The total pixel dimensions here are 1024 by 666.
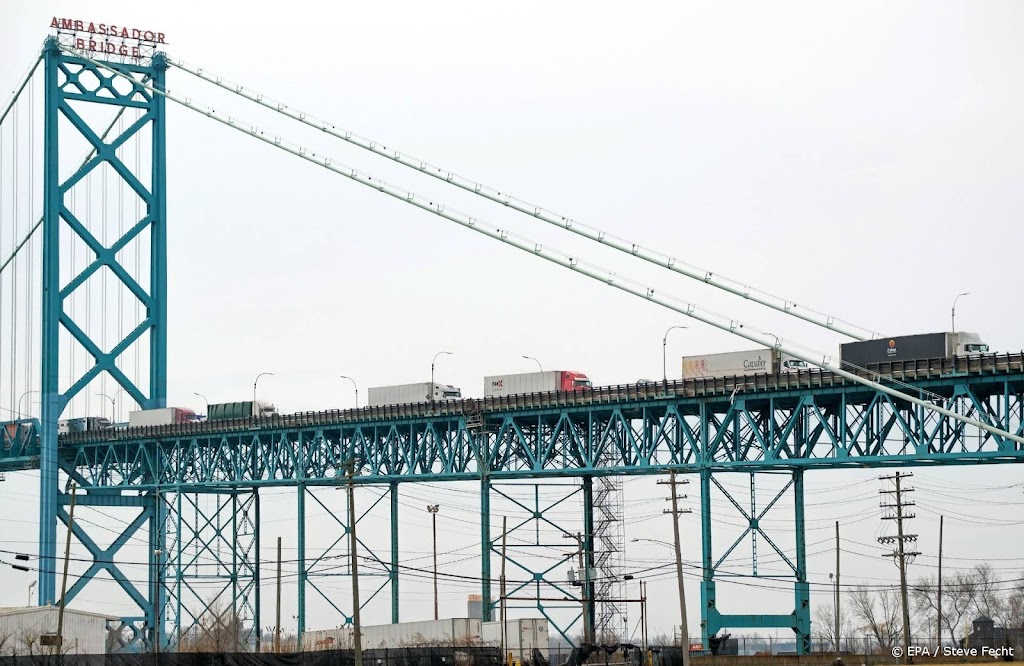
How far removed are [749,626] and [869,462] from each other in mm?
12356

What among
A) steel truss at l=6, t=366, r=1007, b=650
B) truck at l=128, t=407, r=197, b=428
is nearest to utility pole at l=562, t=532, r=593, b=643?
steel truss at l=6, t=366, r=1007, b=650

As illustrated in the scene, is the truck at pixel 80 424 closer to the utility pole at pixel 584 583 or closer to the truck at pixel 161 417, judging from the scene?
the truck at pixel 161 417

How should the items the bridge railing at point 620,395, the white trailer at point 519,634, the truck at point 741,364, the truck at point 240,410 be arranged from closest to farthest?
the bridge railing at point 620,395, the truck at point 741,364, the white trailer at point 519,634, the truck at point 240,410

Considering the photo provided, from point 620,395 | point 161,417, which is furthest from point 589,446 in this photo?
point 161,417

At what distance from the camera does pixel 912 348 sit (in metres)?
88.1

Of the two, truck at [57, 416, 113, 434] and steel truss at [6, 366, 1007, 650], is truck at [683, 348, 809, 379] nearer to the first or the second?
steel truss at [6, 366, 1007, 650]

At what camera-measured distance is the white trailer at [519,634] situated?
98.9 m

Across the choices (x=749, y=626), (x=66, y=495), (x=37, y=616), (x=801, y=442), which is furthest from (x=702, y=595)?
(x=66, y=495)

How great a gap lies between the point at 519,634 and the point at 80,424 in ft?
202

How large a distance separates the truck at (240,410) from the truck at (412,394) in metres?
11.0

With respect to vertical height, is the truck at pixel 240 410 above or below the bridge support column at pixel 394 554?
above

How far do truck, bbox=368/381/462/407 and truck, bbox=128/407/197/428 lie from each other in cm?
2199

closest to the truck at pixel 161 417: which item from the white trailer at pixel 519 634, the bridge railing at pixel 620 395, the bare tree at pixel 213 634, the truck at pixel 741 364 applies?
the bridge railing at pixel 620 395

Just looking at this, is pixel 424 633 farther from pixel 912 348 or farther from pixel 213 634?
pixel 213 634
